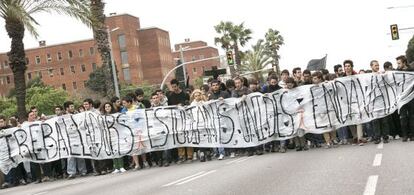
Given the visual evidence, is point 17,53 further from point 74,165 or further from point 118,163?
point 118,163

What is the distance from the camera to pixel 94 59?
11925 centimetres

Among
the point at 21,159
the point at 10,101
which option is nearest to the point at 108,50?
the point at 21,159

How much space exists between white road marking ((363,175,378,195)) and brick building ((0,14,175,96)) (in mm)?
109559

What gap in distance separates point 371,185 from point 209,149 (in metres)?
8.32

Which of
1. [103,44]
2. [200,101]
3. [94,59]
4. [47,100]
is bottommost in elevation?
[200,101]

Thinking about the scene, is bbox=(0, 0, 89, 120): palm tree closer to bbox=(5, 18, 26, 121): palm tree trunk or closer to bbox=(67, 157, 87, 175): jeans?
bbox=(5, 18, 26, 121): palm tree trunk

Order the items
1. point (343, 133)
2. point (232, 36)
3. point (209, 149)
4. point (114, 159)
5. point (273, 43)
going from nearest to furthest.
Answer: point (343, 133), point (209, 149), point (114, 159), point (232, 36), point (273, 43)

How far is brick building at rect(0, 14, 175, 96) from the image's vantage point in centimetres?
11900

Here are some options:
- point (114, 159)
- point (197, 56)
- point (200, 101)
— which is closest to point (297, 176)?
point (200, 101)

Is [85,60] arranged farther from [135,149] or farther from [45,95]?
[135,149]

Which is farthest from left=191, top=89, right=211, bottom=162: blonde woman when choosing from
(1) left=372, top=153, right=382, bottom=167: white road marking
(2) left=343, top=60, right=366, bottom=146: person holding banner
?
(1) left=372, top=153, right=382, bottom=167: white road marking

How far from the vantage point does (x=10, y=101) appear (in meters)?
101

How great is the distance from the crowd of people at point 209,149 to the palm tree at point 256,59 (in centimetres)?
8331

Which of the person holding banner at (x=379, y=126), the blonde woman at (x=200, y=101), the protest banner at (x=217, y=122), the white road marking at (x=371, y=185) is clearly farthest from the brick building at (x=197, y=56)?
the white road marking at (x=371, y=185)
